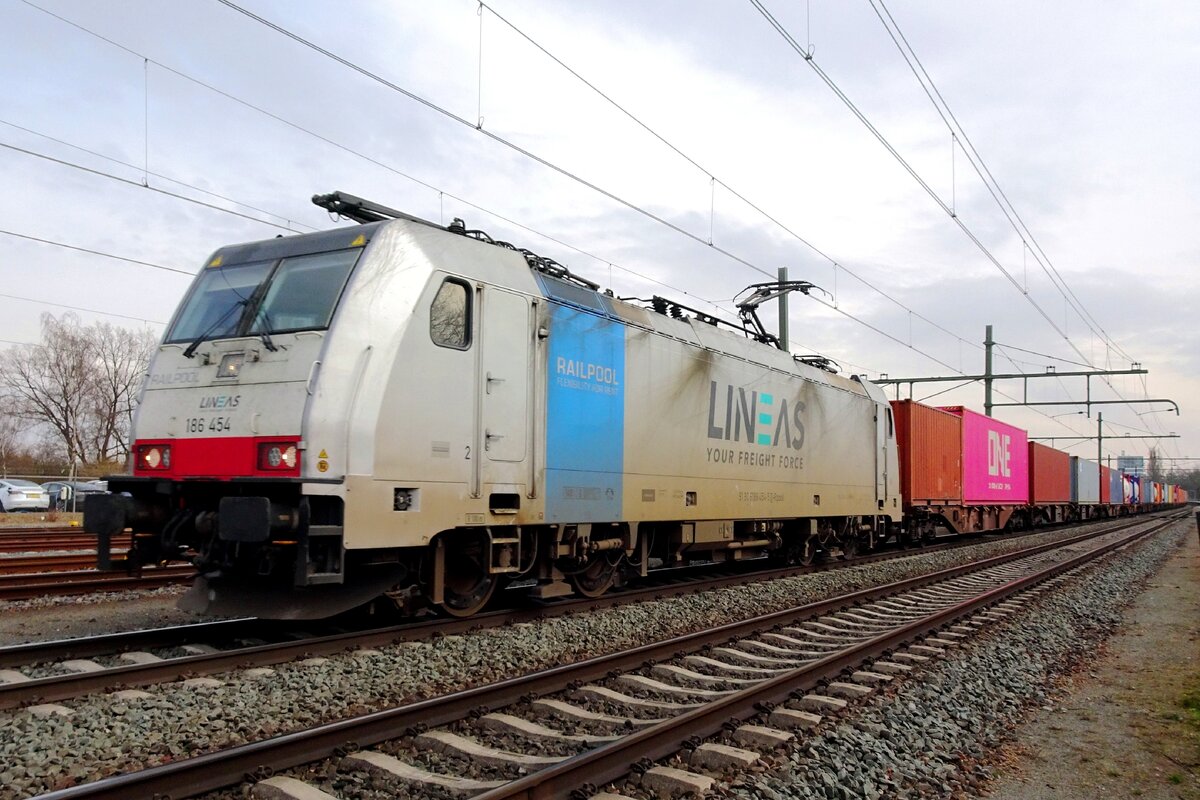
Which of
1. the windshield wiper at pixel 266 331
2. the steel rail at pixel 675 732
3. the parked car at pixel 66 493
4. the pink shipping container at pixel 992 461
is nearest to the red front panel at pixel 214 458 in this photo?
the windshield wiper at pixel 266 331

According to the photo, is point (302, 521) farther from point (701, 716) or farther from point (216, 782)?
point (701, 716)

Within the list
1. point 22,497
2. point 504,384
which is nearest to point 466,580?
point 504,384

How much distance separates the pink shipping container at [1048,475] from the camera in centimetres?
3181

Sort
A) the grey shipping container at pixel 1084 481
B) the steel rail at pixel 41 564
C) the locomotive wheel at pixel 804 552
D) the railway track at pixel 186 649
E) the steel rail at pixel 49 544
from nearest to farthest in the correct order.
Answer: the railway track at pixel 186 649, the steel rail at pixel 41 564, the locomotive wheel at pixel 804 552, the steel rail at pixel 49 544, the grey shipping container at pixel 1084 481

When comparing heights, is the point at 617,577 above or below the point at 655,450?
below

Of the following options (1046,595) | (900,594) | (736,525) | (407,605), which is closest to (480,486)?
(407,605)

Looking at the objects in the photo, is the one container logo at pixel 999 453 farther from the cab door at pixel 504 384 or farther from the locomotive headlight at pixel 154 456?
the locomotive headlight at pixel 154 456

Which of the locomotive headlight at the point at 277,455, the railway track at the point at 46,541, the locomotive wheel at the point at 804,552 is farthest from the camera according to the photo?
the railway track at the point at 46,541

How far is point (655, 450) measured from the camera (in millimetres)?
10000

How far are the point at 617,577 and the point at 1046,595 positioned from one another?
621 centimetres

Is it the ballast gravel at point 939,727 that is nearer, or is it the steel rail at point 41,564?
the ballast gravel at point 939,727

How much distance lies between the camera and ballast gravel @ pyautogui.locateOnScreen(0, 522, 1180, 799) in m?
4.27

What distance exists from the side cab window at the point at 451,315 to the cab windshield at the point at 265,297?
792 millimetres

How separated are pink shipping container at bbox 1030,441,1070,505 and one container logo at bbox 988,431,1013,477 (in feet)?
14.1
